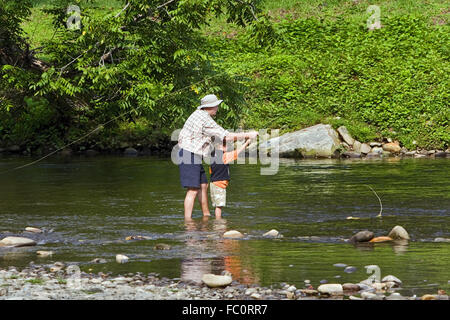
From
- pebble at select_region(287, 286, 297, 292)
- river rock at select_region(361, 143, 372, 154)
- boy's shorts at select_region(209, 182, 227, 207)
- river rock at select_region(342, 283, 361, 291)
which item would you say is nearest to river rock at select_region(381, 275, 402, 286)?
river rock at select_region(342, 283, 361, 291)

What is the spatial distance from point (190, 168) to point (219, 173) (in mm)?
497

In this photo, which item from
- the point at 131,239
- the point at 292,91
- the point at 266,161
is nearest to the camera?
the point at 131,239

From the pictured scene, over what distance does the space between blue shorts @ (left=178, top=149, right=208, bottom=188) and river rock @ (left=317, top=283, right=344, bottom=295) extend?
162 inches

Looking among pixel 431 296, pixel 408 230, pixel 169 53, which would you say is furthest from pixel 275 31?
pixel 431 296

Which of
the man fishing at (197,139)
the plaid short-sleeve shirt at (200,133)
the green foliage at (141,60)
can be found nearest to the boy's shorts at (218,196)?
the man fishing at (197,139)

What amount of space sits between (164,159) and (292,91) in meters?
4.56

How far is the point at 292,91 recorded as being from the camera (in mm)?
22766

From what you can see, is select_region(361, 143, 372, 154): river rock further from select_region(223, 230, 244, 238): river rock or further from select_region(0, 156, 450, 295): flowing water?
select_region(223, 230, 244, 238): river rock

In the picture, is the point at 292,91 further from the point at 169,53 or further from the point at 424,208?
the point at 424,208

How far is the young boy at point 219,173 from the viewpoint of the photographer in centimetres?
1049

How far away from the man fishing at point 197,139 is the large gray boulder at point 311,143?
9.85 meters

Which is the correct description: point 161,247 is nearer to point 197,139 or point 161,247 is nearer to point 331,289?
point 197,139

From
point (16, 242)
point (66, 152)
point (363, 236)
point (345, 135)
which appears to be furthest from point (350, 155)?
point (16, 242)

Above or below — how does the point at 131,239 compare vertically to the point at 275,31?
below
